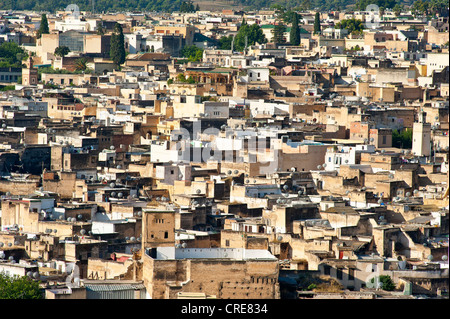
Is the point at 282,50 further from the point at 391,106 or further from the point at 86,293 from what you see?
the point at 86,293

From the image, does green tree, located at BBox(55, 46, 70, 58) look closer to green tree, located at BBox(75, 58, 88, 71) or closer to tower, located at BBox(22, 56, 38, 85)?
green tree, located at BBox(75, 58, 88, 71)

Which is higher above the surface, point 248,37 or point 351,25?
point 351,25

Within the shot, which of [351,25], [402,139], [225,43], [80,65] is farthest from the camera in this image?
[351,25]

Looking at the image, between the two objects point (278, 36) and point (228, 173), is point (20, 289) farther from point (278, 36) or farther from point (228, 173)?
point (278, 36)

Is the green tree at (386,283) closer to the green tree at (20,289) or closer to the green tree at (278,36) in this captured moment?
the green tree at (20,289)

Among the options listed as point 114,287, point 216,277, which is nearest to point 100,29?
point 114,287

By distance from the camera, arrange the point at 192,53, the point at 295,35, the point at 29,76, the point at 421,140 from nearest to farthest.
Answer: the point at 421,140, the point at 29,76, the point at 192,53, the point at 295,35
